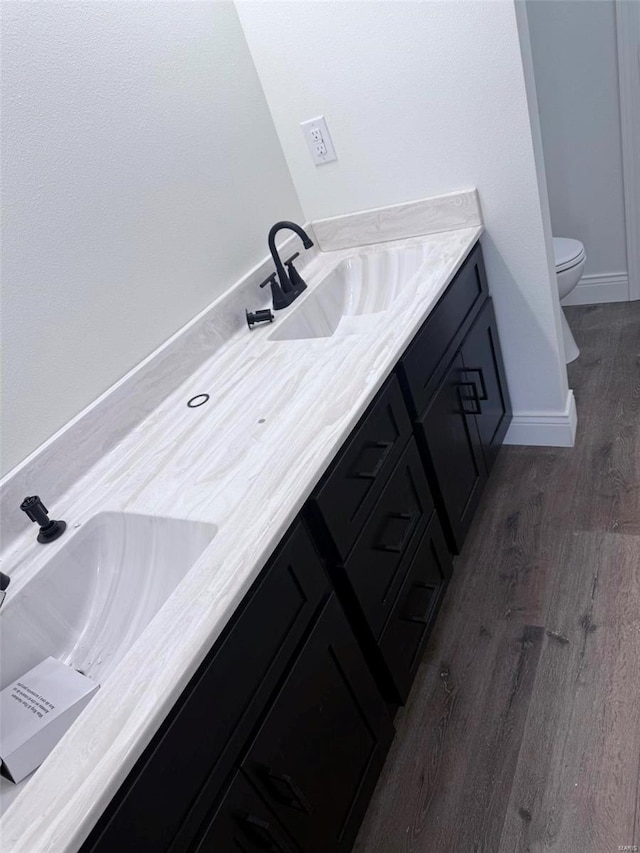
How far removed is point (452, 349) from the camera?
157 centimetres

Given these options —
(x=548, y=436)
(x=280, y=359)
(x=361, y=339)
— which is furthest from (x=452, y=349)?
(x=548, y=436)

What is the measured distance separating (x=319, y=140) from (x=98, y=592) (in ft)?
4.69

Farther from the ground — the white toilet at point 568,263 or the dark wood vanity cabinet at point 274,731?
the dark wood vanity cabinet at point 274,731

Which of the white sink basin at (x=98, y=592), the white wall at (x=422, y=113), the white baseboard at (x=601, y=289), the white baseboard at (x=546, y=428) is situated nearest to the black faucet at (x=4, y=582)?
the white sink basin at (x=98, y=592)

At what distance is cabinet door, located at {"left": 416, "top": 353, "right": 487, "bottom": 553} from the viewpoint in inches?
57.5

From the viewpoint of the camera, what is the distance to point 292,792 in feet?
2.97

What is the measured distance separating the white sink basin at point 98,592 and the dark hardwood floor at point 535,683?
2.41ft

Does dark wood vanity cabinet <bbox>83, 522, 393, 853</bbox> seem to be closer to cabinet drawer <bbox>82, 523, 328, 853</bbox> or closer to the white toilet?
cabinet drawer <bbox>82, 523, 328, 853</bbox>

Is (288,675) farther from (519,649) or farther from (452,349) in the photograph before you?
(452,349)

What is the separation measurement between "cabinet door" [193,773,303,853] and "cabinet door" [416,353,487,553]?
82cm

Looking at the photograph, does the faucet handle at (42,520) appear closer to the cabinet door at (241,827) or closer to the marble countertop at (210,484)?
the marble countertop at (210,484)

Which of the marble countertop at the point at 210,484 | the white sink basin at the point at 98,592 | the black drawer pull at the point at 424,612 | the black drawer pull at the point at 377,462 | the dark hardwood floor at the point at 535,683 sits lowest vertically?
the dark hardwood floor at the point at 535,683

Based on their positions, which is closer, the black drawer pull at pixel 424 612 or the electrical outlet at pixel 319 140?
the black drawer pull at pixel 424 612

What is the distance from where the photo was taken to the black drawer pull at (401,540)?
48.2 inches
